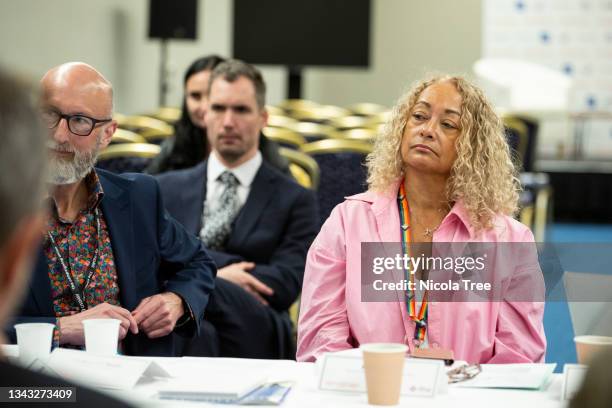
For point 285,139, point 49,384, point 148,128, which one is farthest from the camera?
point 148,128

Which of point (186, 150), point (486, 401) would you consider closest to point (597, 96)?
point (186, 150)

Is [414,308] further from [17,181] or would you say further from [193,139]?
[193,139]

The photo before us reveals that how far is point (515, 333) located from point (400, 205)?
471 millimetres

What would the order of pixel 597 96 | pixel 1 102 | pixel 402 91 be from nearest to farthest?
pixel 1 102
pixel 402 91
pixel 597 96

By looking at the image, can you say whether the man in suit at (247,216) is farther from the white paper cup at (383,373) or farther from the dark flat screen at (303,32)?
the dark flat screen at (303,32)

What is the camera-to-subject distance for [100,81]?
2.63m

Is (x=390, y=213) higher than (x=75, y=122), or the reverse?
(x=75, y=122)

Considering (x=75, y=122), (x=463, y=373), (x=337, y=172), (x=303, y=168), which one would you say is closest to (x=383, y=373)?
(x=463, y=373)

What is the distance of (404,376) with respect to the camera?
72.6 inches

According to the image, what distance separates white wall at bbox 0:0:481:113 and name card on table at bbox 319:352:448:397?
2467 millimetres

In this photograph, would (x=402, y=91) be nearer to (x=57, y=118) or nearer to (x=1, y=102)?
(x=57, y=118)

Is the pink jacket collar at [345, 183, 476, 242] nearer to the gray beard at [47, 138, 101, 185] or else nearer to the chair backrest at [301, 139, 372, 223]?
the gray beard at [47, 138, 101, 185]

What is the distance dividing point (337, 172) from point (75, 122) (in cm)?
225

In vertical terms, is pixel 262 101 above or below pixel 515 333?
above
